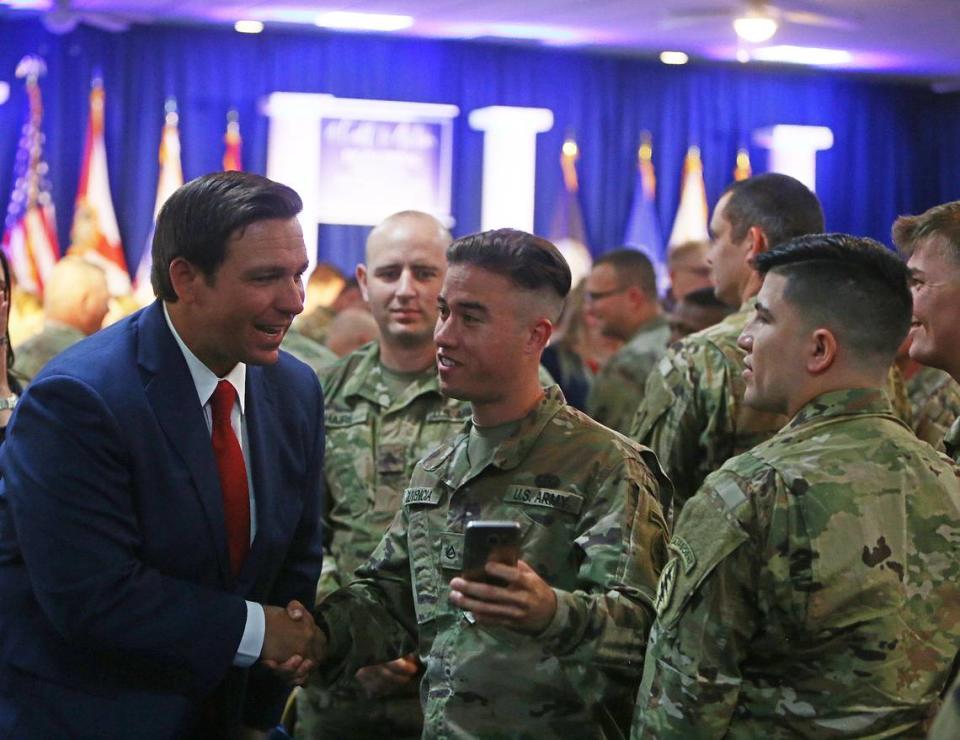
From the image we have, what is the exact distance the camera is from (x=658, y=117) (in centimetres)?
1276

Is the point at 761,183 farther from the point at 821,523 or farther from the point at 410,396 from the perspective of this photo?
the point at 821,523

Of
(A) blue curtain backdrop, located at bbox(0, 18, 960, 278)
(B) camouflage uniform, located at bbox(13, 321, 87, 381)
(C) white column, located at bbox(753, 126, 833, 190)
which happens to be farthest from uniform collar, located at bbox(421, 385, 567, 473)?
(C) white column, located at bbox(753, 126, 833, 190)

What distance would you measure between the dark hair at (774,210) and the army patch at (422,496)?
142 centimetres

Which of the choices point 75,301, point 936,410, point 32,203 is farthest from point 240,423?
point 32,203

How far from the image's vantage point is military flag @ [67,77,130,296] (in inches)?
441

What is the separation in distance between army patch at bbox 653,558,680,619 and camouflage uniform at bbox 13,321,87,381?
3.81 meters

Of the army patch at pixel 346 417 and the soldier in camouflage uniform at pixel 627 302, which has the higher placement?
the soldier in camouflage uniform at pixel 627 302

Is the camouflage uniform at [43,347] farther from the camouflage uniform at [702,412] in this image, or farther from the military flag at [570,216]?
the military flag at [570,216]

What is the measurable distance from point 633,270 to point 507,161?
19.7ft

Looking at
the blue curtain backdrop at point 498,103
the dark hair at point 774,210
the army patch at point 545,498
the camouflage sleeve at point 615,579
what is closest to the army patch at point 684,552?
the camouflage sleeve at point 615,579

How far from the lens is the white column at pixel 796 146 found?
12.9 metres

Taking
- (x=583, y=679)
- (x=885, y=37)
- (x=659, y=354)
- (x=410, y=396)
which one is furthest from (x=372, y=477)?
(x=885, y=37)

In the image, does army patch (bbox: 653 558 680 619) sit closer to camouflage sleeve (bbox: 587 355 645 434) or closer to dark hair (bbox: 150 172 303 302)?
dark hair (bbox: 150 172 303 302)

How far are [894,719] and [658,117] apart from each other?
11055 millimetres
